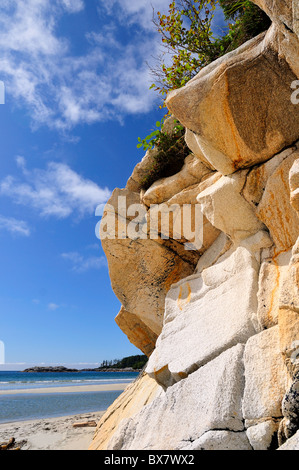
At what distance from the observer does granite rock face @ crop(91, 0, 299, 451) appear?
3.57 m

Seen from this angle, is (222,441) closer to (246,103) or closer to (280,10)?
(246,103)

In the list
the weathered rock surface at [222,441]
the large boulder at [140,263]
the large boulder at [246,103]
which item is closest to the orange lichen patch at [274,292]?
the weathered rock surface at [222,441]

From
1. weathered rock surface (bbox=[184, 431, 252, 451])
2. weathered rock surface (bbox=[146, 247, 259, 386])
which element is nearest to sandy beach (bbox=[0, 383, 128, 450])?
weathered rock surface (bbox=[146, 247, 259, 386])

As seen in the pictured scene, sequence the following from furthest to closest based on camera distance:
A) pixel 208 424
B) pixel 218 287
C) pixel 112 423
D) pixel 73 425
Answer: pixel 73 425, pixel 112 423, pixel 218 287, pixel 208 424

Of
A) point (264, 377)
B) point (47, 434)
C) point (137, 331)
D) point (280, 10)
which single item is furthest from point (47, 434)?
point (280, 10)

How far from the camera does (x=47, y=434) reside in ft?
34.7

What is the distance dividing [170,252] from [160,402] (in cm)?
388

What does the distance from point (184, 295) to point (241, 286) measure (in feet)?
5.40

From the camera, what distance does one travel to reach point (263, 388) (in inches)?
147

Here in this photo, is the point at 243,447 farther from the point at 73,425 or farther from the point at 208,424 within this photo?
the point at 73,425

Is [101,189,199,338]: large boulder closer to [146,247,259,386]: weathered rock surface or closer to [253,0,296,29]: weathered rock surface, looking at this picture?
[146,247,259,386]: weathered rock surface

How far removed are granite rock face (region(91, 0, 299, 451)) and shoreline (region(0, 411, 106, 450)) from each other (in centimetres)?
309

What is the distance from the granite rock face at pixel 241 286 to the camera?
3570 millimetres
